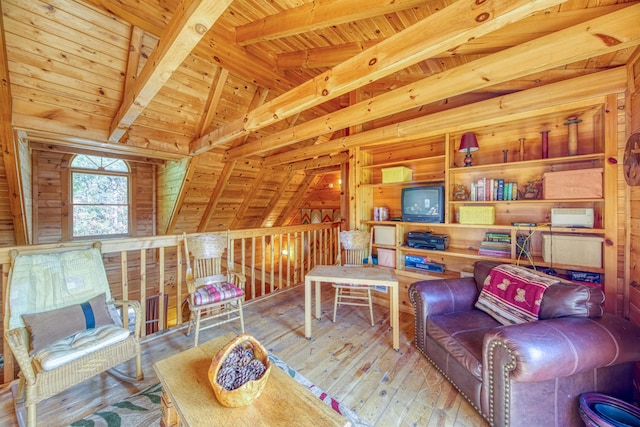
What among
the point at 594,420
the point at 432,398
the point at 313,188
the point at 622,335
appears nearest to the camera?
A: the point at 594,420

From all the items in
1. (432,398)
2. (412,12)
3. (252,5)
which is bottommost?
(432,398)

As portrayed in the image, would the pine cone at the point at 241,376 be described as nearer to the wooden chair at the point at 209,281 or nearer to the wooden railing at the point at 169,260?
the wooden chair at the point at 209,281

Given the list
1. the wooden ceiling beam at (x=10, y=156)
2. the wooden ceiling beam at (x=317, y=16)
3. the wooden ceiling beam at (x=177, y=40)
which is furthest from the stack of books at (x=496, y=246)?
the wooden ceiling beam at (x=10, y=156)

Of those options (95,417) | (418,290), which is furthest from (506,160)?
(95,417)

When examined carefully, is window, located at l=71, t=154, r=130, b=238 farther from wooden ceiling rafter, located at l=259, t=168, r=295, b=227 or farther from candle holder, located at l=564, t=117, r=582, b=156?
candle holder, located at l=564, t=117, r=582, b=156

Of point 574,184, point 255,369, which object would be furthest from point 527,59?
point 255,369

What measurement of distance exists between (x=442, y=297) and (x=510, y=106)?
6.04ft

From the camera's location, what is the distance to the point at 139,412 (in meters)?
1.59

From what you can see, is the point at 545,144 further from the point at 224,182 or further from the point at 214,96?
the point at 224,182

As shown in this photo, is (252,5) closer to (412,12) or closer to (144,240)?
(412,12)

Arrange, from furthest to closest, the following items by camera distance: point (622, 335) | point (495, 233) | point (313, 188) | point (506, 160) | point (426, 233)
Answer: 1. point (313, 188)
2. point (426, 233)
3. point (495, 233)
4. point (506, 160)
5. point (622, 335)

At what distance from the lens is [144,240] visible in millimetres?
2408

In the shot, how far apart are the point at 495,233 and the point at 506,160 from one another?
2.68 feet

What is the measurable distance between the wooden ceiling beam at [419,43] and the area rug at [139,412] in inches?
79.5
